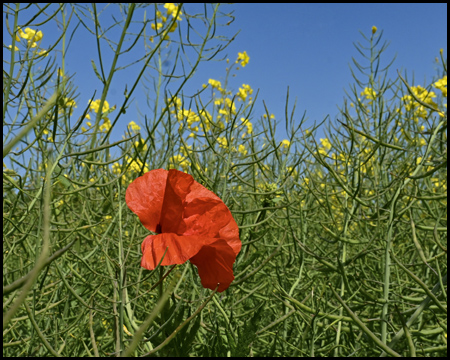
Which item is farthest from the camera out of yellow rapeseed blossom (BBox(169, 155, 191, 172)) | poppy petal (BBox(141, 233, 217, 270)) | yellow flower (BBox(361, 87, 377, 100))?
yellow flower (BBox(361, 87, 377, 100))

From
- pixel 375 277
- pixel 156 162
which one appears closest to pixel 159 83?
pixel 156 162

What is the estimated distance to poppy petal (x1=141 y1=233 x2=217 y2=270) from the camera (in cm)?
51

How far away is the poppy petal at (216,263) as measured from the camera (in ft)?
1.82

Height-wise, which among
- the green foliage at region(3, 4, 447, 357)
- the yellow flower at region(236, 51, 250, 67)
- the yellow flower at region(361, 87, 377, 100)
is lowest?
the green foliage at region(3, 4, 447, 357)

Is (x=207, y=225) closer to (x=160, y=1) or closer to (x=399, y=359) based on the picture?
(x=399, y=359)

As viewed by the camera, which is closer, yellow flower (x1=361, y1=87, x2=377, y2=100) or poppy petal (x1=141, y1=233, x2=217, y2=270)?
poppy petal (x1=141, y1=233, x2=217, y2=270)

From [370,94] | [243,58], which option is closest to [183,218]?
[370,94]

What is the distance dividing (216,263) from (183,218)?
79 millimetres

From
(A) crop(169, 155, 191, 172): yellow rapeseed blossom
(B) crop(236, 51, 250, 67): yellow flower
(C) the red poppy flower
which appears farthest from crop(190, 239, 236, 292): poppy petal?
(B) crop(236, 51, 250, 67): yellow flower

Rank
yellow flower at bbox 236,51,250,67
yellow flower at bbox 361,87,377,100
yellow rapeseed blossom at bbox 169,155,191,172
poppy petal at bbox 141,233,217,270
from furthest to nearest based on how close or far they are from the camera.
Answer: yellow flower at bbox 236,51,250,67, yellow flower at bbox 361,87,377,100, yellow rapeseed blossom at bbox 169,155,191,172, poppy petal at bbox 141,233,217,270

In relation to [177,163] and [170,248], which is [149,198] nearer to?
[170,248]

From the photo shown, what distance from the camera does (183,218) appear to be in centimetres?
59

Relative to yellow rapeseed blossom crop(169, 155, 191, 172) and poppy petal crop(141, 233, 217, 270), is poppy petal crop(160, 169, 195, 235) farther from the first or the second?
yellow rapeseed blossom crop(169, 155, 191, 172)

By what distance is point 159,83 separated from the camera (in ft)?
6.15
